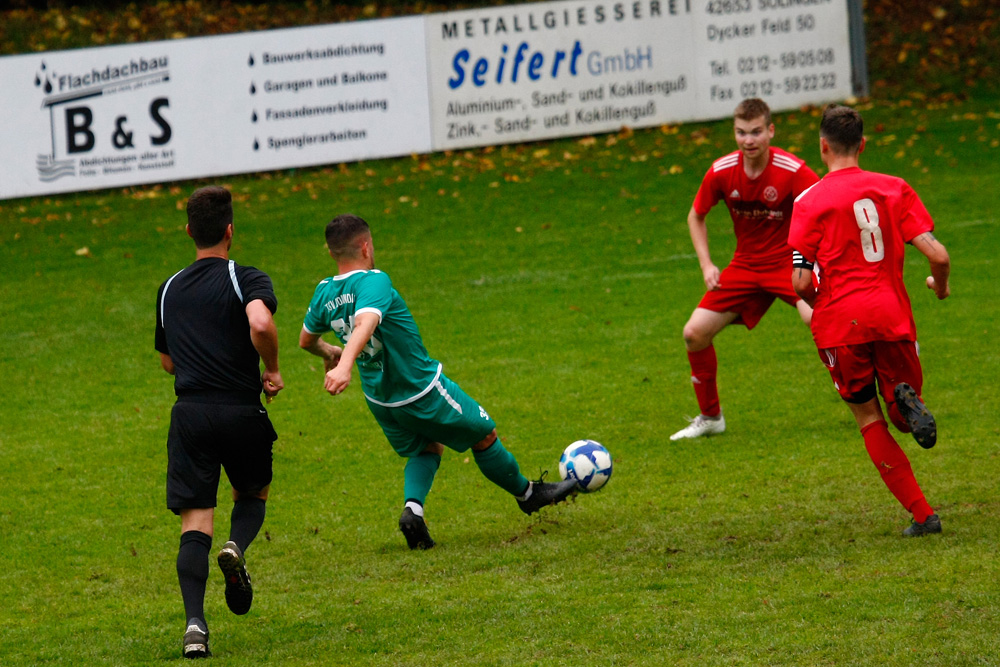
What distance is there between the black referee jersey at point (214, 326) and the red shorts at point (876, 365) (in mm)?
2652

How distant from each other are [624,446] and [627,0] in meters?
13.3

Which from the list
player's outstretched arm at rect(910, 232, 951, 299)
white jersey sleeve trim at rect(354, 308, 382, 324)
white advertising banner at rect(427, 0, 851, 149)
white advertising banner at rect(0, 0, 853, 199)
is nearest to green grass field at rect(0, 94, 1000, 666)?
player's outstretched arm at rect(910, 232, 951, 299)

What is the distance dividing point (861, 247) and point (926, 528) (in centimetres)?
137

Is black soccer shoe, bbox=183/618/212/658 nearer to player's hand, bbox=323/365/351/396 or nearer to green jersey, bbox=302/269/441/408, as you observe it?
player's hand, bbox=323/365/351/396

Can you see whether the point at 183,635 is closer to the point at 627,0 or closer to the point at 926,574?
the point at 926,574

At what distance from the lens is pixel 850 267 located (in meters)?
5.78

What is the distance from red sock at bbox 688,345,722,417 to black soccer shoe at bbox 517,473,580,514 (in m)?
1.97

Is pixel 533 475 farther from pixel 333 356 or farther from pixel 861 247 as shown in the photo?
pixel 861 247

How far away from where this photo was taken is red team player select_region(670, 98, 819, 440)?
7793 mm

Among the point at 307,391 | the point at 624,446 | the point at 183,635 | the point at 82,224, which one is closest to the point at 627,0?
the point at 82,224

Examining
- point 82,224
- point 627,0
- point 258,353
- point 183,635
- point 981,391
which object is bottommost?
point 183,635

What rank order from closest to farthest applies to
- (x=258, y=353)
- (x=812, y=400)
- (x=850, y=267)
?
1. (x=258, y=353)
2. (x=850, y=267)
3. (x=812, y=400)

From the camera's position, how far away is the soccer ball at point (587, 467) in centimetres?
662

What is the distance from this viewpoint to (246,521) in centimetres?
537
